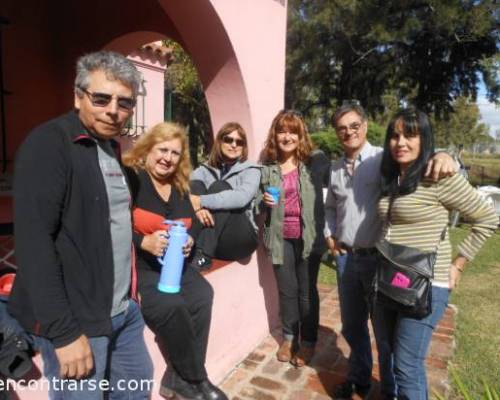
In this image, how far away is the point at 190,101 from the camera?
15773 mm

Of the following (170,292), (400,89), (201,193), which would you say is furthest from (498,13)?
(170,292)

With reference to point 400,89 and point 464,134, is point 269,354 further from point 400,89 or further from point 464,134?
point 464,134

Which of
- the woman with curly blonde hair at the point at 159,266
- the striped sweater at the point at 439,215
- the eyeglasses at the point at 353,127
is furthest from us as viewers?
the eyeglasses at the point at 353,127

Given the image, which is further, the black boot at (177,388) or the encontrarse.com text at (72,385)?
the black boot at (177,388)

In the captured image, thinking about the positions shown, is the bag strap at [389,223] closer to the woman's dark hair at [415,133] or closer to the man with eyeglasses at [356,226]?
the woman's dark hair at [415,133]

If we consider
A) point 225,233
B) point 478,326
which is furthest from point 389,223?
point 478,326

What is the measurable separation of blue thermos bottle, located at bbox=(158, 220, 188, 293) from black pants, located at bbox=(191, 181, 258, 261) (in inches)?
25.3

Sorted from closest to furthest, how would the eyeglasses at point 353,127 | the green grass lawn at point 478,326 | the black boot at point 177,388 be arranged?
the black boot at point 177,388
the eyeglasses at point 353,127
the green grass lawn at point 478,326

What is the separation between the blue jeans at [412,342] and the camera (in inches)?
79.1

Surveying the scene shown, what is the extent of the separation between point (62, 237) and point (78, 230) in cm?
6

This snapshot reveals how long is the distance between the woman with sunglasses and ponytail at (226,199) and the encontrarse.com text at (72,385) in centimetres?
92

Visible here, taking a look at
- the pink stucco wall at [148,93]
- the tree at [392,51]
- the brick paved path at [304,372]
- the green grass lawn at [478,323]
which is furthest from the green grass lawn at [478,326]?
the tree at [392,51]

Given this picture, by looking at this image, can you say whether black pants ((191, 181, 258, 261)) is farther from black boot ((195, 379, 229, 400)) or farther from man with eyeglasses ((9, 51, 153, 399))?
man with eyeglasses ((9, 51, 153, 399))

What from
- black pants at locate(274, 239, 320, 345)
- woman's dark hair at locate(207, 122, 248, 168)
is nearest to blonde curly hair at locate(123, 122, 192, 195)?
woman's dark hair at locate(207, 122, 248, 168)
